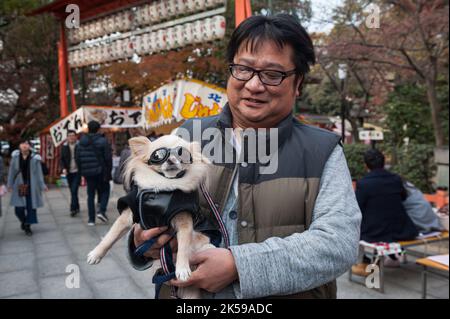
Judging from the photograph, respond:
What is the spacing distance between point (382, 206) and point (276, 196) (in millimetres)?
4626

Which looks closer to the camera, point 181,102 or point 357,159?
point 181,102

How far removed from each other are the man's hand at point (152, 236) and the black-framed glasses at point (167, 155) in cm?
25

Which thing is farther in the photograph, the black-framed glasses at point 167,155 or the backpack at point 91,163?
the backpack at point 91,163

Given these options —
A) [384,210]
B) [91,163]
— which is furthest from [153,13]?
[384,210]

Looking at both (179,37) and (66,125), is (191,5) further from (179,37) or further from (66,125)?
(66,125)

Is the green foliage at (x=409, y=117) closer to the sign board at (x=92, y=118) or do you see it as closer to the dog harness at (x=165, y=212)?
the sign board at (x=92, y=118)

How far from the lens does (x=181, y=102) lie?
18.5 feet

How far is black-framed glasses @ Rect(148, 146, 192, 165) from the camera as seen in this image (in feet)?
4.16

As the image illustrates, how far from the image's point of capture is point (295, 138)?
56.7 inches

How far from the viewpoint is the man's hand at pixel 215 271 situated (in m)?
1.21

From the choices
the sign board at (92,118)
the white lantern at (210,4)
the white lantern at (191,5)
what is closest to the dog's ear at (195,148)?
the white lantern at (191,5)

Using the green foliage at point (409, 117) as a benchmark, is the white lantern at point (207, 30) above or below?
above
